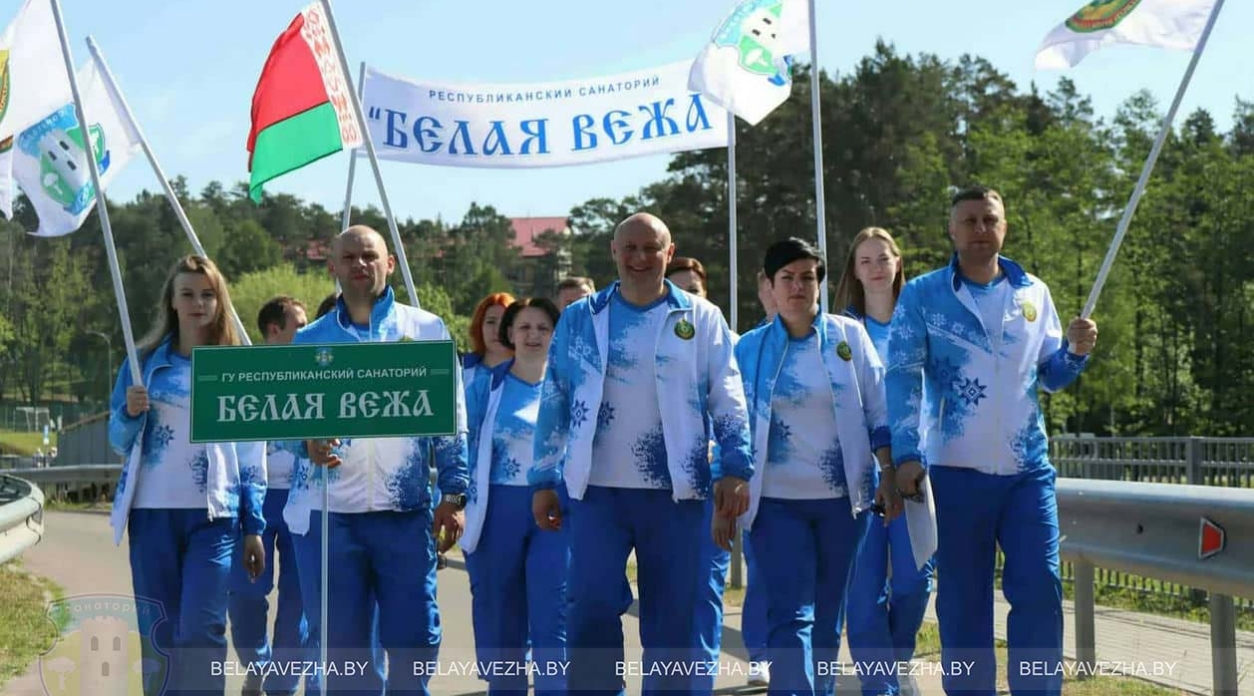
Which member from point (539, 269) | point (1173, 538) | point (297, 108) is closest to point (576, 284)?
point (297, 108)

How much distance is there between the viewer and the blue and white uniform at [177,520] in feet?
23.9

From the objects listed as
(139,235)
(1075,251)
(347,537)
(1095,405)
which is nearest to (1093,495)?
(347,537)

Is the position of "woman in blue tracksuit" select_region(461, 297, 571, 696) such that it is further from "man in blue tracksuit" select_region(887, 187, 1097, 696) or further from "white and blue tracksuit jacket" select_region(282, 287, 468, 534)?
"man in blue tracksuit" select_region(887, 187, 1097, 696)

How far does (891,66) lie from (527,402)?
196 feet

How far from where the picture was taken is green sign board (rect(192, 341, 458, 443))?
646 cm

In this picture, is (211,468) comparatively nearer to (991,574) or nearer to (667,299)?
(667,299)

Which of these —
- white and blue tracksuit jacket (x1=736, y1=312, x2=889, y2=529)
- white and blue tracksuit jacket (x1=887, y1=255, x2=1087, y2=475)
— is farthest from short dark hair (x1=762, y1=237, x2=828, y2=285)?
white and blue tracksuit jacket (x1=887, y1=255, x2=1087, y2=475)

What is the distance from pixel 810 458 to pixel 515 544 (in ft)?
5.51

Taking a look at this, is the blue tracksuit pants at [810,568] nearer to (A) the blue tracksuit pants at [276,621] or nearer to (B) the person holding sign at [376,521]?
(B) the person holding sign at [376,521]

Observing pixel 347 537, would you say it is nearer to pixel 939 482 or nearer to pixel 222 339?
pixel 222 339

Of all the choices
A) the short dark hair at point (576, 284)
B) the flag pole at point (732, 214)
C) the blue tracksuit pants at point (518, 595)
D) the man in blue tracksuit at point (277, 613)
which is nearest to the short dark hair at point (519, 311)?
the short dark hair at point (576, 284)

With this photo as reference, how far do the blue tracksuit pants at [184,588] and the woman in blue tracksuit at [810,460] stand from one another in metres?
2.26

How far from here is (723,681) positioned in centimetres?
920

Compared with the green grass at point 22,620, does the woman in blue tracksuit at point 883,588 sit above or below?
above
